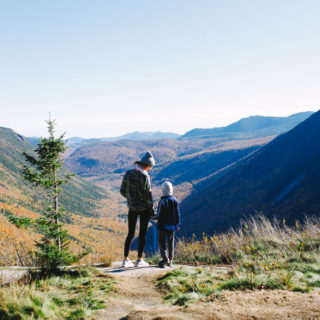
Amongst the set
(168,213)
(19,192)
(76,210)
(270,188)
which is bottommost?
(76,210)

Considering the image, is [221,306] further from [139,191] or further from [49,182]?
[49,182]

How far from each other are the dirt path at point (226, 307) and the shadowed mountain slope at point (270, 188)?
173 feet

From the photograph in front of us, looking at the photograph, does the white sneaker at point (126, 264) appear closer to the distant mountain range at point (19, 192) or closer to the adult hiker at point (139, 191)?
the adult hiker at point (139, 191)

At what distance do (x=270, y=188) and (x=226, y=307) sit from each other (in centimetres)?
7926

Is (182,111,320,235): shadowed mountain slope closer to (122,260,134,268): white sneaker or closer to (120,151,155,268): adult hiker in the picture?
(122,260,134,268): white sneaker

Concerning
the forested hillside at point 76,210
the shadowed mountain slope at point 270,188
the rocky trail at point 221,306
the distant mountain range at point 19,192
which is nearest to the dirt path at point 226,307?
the rocky trail at point 221,306

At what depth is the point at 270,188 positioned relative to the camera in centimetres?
7531

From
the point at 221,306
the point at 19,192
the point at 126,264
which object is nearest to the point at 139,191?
the point at 126,264

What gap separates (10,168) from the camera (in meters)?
160

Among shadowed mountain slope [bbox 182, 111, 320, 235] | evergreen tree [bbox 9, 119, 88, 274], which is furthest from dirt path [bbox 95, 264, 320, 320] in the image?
shadowed mountain slope [bbox 182, 111, 320, 235]

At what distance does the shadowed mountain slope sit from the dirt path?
52632mm

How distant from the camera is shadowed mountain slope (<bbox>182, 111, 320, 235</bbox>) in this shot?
5844 cm

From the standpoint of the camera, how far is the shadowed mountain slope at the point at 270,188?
58438 mm

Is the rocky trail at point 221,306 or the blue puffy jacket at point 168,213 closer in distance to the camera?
the rocky trail at point 221,306
